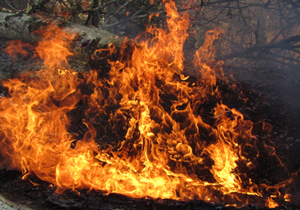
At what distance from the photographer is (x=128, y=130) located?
9.29 ft

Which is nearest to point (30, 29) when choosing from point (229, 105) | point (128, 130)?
point (128, 130)

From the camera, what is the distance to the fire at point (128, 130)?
7.54 ft

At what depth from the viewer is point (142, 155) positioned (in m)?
2.58

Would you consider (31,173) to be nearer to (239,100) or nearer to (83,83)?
(83,83)

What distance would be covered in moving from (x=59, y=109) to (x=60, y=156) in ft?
2.34

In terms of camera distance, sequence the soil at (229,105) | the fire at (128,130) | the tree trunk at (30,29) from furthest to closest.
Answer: the tree trunk at (30,29) < the fire at (128,130) < the soil at (229,105)

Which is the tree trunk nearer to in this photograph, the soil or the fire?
the fire

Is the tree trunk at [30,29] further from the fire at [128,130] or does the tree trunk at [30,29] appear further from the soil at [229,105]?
the soil at [229,105]

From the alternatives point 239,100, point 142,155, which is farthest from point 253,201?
point 239,100

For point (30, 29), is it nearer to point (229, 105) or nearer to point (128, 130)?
point (128, 130)

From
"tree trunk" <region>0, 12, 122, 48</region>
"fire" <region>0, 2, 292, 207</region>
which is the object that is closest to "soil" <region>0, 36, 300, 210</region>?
"fire" <region>0, 2, 292, 207</region>

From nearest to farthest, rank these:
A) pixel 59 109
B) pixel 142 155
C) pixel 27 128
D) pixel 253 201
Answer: pixel 253 201 < pixel 142 155 < pixel 27 128 < pixel 59 109

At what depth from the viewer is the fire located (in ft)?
7.54

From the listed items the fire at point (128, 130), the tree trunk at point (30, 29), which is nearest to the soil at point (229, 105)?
the fire at point (128, 130)
